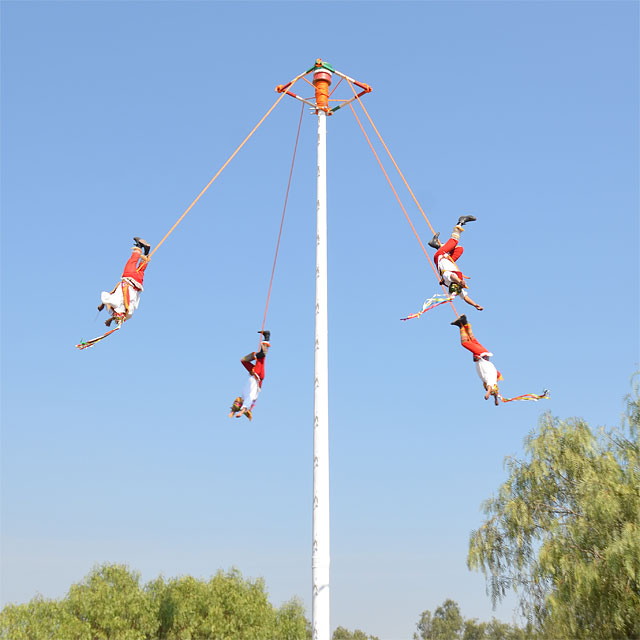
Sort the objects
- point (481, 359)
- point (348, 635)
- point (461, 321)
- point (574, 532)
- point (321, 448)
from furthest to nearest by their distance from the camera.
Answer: point (348, 635)
point (574, 532)
point (461, 321)
point (481, 359)
point (321, 448)

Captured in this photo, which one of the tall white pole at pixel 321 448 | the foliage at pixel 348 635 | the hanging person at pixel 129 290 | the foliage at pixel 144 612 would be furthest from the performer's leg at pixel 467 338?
the foliage at pixel 348 635

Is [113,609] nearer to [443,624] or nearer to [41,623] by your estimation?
[41,623]

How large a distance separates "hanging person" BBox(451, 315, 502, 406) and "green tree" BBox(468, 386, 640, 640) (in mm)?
9083

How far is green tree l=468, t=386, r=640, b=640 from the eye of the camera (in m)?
18.0

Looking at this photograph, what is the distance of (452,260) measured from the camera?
1171 centimetres

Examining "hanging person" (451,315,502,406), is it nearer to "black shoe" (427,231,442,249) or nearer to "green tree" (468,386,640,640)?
"black shoe" (427,231,442,249)

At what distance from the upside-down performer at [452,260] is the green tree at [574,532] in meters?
9.54

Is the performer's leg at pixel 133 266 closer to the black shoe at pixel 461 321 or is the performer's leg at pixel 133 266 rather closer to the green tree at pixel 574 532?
the black shoe at pixel 461 321

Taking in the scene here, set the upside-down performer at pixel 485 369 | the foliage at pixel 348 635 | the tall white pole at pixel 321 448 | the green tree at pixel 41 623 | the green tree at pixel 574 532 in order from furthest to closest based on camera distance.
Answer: the foliage at pixel 348 635
the green tree at pixel 41 623
the green tree at pixel 574 532
the upside-down performer at pixel 485 369
the tall white pole at pixel 321 448

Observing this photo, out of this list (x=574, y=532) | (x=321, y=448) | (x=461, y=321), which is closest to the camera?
(x=321, y=448)

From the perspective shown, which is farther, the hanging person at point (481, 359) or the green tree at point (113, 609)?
the green tree at point (113, 609)

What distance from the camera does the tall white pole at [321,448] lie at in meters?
9.15

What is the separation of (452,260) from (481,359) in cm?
170

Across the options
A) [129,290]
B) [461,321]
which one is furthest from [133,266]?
[461,321]
